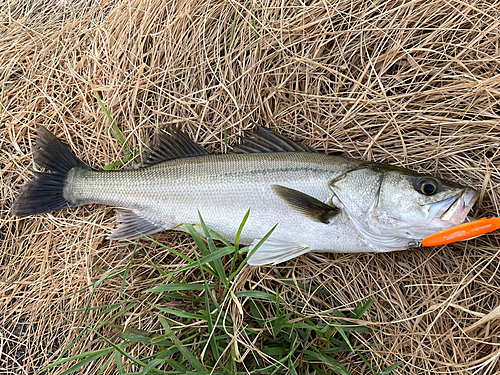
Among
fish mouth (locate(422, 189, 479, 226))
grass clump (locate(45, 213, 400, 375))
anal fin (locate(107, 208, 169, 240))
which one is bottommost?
grass clump (locate(45, 213, 400, 375))

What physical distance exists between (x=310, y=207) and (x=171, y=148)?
4.54 ft

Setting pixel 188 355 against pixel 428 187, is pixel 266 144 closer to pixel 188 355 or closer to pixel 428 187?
pixel 428 187

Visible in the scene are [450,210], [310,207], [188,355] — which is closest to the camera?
[188,355]

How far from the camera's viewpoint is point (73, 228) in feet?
9.86

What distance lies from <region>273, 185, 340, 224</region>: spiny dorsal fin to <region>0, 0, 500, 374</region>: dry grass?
1.59 feet

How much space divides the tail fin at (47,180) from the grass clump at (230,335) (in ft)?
3.28

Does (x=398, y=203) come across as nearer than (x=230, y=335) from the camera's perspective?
No

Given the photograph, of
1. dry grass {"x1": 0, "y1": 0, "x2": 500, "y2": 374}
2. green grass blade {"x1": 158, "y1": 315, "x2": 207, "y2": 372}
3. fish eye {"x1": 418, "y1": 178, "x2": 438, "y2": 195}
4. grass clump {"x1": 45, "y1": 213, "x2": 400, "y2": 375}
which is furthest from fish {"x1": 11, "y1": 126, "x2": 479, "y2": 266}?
green grass blade {"x1": 158, "y1": 315, "x2": 207, "y2": 372}

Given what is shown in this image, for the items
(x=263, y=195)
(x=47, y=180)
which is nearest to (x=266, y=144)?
(x=263, y=195)

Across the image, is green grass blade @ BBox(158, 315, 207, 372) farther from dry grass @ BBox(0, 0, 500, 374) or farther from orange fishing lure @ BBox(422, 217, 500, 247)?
orange fishing lure @ BBox(422, 217, 500, 247)

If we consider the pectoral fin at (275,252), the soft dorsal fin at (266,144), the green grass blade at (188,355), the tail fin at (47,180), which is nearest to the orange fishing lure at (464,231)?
the pectoral fin at (275,252)

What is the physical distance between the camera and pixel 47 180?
9.63ft

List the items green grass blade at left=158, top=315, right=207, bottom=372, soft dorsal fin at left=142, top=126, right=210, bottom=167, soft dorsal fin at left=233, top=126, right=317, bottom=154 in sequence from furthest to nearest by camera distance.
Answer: soft dorsal fin at left=142, top=126, right=210, bottom=167, soft dorsal fin at left=233, top=126, right=317, bottom=154, green grass blade at left=158, top=315, right=207, bottom=372

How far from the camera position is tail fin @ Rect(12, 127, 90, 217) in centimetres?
291
